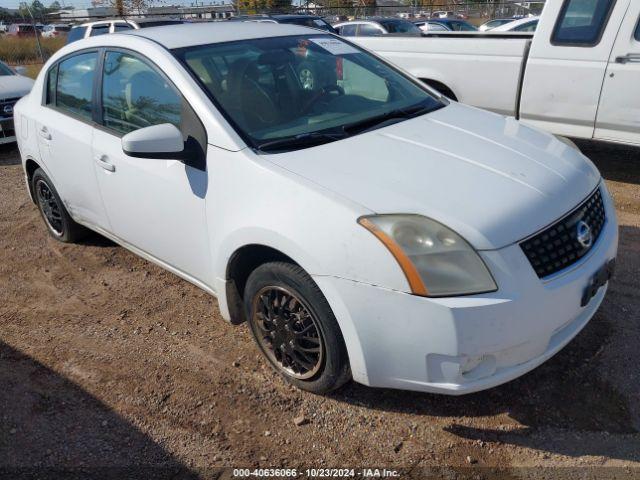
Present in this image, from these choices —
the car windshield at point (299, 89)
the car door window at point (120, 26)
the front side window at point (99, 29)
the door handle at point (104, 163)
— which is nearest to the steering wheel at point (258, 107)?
the car windshield at point (299, 89)

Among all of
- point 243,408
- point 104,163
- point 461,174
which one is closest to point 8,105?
point 104,163

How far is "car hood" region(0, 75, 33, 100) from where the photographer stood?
26.6 ft

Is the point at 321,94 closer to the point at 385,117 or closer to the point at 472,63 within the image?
the point at 385,117

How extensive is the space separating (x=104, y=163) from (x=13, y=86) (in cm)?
607

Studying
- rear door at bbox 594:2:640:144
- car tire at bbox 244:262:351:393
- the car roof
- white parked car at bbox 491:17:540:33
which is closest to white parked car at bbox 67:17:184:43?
white parked car at bbox 491:17:540:33

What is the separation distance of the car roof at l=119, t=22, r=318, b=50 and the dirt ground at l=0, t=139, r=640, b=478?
1.66 metres

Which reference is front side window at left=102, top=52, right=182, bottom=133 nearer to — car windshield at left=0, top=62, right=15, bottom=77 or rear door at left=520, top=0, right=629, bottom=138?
rear door at left=520, top=0, right=629, bottom=138

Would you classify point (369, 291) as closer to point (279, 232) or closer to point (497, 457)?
point (279, 232)

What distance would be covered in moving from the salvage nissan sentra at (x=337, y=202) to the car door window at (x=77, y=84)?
23 mm

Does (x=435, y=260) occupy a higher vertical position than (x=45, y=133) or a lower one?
lower

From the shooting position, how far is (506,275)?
2254mm

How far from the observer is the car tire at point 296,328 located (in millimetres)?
2557

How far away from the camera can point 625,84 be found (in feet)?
17.5

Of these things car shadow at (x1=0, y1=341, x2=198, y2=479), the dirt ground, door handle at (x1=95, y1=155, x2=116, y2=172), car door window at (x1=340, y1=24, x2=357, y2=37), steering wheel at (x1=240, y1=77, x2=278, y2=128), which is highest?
steering wheel at (x1=240, y1=77, x2=278, y2=128)
